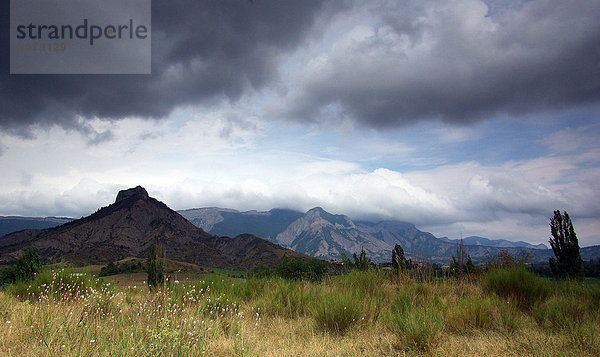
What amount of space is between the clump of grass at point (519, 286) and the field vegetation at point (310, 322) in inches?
1.1

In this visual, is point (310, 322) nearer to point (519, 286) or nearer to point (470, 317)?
point (470, 317)

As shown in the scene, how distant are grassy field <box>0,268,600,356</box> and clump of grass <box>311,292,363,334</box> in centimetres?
2

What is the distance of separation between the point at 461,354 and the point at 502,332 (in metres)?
1.96

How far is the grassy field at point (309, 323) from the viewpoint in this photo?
4441mm

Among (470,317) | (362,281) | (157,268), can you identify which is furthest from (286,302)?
(470,317)

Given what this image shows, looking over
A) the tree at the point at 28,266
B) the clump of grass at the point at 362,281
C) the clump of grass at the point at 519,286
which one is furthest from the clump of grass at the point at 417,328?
the tree at the point at 28,266

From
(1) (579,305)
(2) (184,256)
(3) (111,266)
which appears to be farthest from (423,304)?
(2) (184,256)

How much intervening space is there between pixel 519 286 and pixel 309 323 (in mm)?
6116

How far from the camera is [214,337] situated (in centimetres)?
516

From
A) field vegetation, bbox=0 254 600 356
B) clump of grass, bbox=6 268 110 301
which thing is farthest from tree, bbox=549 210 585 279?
clump of grass, bbox=6 268 110 301

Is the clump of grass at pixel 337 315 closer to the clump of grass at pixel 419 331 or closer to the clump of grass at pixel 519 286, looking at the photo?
the clump of grass at pixel 419 331

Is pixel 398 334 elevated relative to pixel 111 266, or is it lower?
elevated

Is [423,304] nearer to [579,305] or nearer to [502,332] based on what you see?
[502,332]

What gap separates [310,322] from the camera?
648 centimetres
